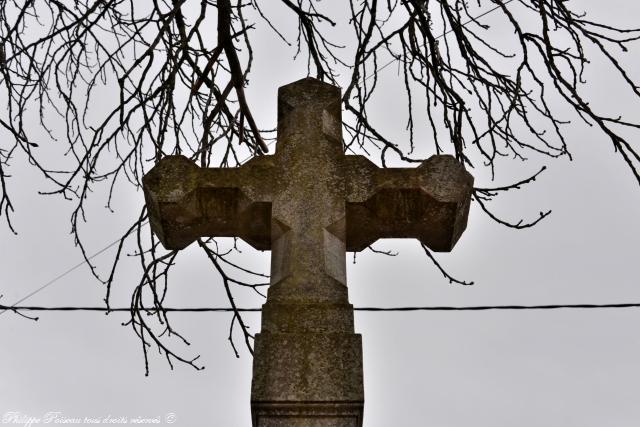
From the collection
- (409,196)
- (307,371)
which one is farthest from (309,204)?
(307,371)

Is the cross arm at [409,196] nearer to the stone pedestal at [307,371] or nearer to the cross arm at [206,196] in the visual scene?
the cross arm at [206,196]

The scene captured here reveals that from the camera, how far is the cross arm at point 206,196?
336cm

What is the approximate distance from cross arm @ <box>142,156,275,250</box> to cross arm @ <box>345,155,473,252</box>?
0.33m

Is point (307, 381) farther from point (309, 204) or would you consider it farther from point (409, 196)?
point (409, 196)

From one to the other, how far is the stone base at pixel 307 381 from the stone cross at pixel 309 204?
0.07 metres

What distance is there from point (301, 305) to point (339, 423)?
0.42 meters

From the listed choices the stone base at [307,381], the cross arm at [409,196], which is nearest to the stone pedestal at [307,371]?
the stone base at [307,381]

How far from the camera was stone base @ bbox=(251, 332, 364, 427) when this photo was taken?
9.39 feet

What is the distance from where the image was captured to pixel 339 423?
9.41 ft

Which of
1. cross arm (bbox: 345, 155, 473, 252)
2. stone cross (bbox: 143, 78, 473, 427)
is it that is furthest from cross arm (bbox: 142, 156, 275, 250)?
cross arm (bbox: 345, 155, 473, 252)

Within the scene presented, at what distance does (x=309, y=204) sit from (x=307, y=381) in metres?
0.73

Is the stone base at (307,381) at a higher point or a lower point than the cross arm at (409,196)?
lower

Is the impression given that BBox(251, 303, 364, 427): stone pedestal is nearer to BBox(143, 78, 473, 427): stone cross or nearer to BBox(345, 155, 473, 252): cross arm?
BBox(143, 78, 473, 427): stone cross

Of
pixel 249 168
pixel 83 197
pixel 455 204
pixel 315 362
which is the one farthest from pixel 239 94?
pixel 315 362
